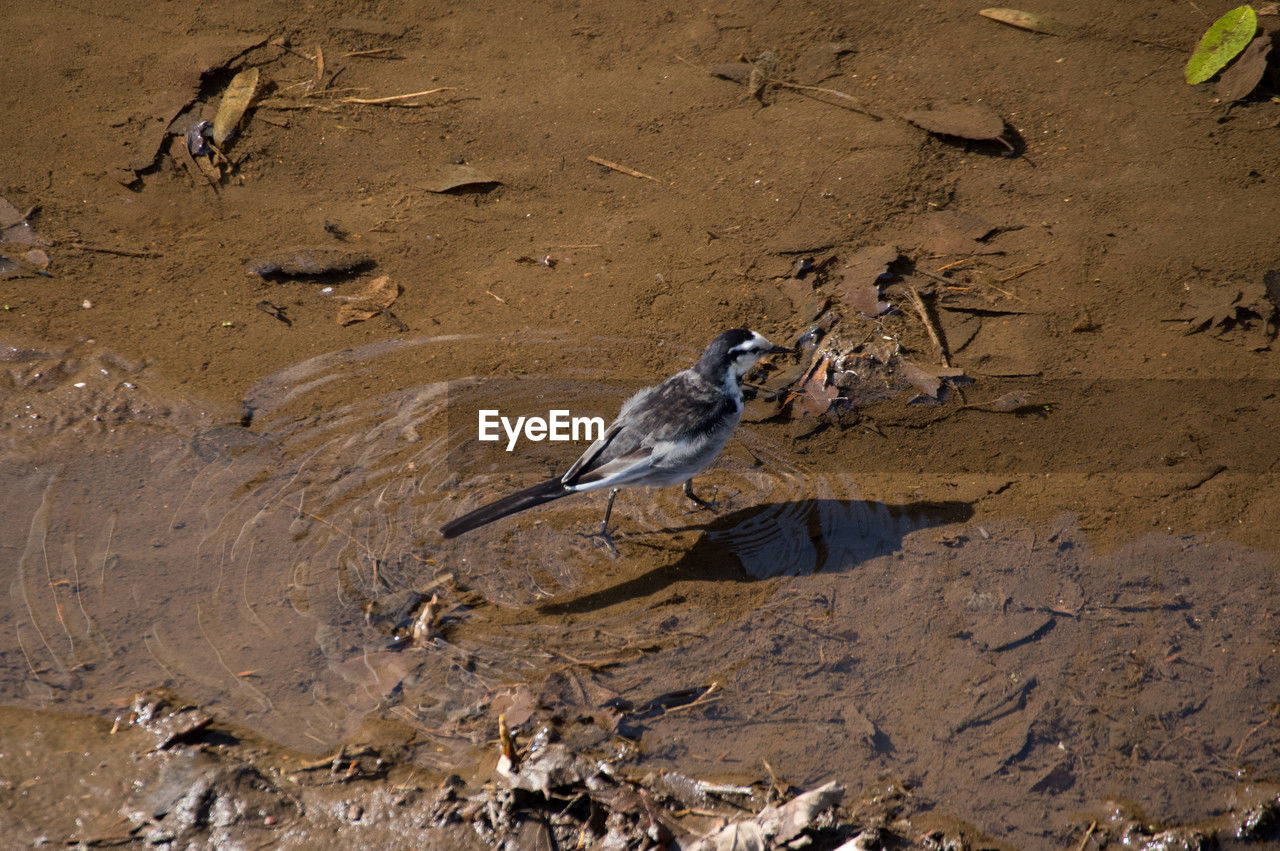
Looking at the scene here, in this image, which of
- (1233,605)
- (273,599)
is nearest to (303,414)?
(273,599)

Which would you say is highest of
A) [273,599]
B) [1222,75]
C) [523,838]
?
[1222,75]

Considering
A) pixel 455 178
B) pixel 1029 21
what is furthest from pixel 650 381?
pixel 1029 21

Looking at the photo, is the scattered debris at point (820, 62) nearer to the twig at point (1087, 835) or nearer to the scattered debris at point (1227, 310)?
the scattered debris at point (1227, 310)

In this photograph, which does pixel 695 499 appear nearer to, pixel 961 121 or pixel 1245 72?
pixel 961 121

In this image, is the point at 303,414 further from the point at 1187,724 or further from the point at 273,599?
the point at 1187,724

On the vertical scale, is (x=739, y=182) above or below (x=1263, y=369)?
above

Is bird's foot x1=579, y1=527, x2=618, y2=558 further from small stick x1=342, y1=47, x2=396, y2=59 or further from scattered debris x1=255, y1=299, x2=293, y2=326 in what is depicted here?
small stick x1=342, y1=47, x2=396, y2=59

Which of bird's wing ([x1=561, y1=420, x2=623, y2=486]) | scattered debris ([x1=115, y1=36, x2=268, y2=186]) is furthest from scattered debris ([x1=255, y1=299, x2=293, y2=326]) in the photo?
bird's wing ([x1=561, y1=420, x2=623, y2=486])

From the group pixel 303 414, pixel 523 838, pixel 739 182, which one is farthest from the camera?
pixel 739 182
